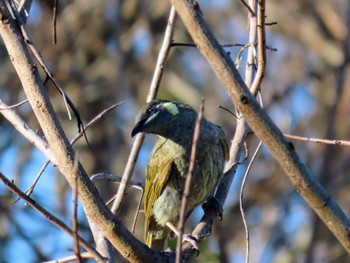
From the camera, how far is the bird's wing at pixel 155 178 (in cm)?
536

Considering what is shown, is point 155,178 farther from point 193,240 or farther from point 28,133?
point 28,133

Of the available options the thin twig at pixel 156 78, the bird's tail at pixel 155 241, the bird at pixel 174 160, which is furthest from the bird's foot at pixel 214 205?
the bird's tail at pixel 155 241

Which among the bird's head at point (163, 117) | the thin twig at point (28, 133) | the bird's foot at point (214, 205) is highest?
the bird's head at point (163, 117)

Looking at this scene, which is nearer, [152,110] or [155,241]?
[152,110]

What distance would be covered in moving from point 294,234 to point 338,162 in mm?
1255

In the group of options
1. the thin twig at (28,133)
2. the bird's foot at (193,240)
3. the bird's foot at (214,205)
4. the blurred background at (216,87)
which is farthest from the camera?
the blurred background at (216,87)

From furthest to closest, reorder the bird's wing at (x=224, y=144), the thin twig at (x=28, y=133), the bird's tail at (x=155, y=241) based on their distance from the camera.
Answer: the bird's tail at (x=155, y=241), the bird's wing at (x=224, y=144), the thin twig at (x=28, y=133)

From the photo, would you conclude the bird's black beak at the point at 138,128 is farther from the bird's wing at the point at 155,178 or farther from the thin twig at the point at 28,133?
the thin twig at the point at 28,133

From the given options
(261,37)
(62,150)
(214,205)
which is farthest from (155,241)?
(261,37)

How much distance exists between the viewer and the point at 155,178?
5457 mm

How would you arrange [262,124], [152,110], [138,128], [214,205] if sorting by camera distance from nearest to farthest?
[262,124], [214,205], [138,128], [152,110]

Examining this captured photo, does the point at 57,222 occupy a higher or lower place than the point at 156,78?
lower

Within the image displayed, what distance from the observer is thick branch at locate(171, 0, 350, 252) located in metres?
2.54

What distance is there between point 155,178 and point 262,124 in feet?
9.75
